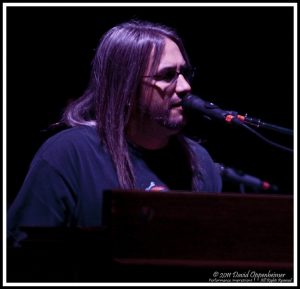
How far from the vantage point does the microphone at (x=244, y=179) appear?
3480 mm

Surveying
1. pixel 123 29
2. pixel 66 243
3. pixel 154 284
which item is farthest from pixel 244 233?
pixel 123 29

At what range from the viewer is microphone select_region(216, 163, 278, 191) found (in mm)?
3480

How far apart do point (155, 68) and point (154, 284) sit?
49.3 inches

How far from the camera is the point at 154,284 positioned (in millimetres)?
1495

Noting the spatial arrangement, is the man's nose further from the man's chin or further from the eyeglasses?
the man's chin

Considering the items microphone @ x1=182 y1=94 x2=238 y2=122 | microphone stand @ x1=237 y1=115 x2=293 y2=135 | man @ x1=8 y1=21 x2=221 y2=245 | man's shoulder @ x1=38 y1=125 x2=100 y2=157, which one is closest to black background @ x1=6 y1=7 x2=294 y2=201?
man @ x1=8 y1=21 x2=221 y2=245

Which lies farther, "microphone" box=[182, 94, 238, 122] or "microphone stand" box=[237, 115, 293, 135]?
"microphone" box=[182, 94, 238, 122]

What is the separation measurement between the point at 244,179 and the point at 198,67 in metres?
0.79

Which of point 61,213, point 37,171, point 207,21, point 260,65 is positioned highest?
point 207,21

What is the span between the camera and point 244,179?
356 cm

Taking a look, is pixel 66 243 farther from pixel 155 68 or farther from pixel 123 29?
pixel 123 29

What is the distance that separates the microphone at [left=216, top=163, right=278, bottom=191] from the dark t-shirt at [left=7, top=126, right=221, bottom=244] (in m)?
1.02

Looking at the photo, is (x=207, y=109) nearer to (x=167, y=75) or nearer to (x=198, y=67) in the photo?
(x=167, y=75)
